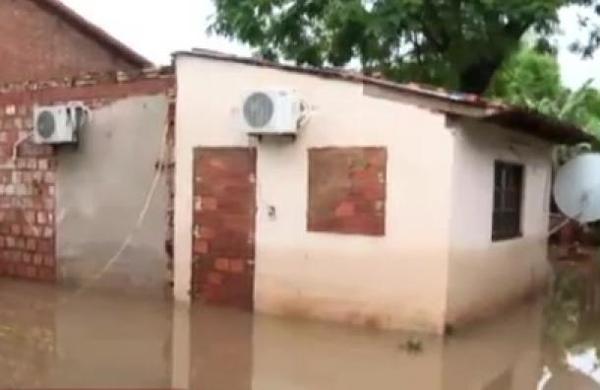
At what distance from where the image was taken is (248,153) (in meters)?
9.48

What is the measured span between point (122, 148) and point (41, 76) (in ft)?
22.6

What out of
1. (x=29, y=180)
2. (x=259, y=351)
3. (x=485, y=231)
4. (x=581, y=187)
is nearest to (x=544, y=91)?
(x=581, y=187)

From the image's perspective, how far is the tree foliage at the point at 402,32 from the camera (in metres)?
13.5

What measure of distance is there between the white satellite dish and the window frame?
2529 millimetres

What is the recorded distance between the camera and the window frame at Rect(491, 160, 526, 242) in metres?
9.92

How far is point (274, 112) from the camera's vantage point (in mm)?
8891

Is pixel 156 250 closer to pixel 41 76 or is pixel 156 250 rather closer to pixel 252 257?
pixel 252 257

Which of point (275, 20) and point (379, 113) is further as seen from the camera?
point (275, 20)

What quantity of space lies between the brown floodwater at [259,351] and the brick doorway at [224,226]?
12.6 inches

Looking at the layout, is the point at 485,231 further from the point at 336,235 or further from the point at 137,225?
the point at 137,225

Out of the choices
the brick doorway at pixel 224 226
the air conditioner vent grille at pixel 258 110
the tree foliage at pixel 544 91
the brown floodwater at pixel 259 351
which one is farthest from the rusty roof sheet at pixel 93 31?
the air conditioner vent grille at pixel 258 110

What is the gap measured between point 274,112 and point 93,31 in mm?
9492

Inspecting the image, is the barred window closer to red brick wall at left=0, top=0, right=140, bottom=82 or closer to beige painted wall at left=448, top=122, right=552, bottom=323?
beige painted wall at left=448, top=122, right=552, bottom=323

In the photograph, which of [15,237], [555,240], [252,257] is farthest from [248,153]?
[555,240]
